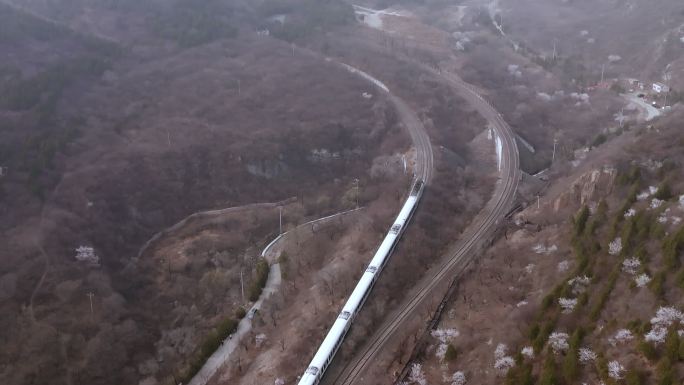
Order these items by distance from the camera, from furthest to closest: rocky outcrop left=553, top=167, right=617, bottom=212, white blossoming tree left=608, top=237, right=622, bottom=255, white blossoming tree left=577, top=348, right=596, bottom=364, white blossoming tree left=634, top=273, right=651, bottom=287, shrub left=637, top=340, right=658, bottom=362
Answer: rocky outcrop left=553, top=167, right=617, bottom=212 → white blossoming tree left=608, top=237, right=622, bottom=255 → white blossoming tree left=634, top=273, right=651, bottom=287 → white blossoming tree left=577, top=348, right=596, bottom=364 → shrub left=637, top=340, right=658, bottom=362

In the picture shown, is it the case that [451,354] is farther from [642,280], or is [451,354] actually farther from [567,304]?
[642,280]

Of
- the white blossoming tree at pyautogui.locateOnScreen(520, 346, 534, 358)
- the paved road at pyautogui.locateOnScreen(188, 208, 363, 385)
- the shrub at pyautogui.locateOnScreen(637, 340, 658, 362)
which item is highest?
the shrub at pyautogui.locateOnScreen(637, 340, 658, 362)

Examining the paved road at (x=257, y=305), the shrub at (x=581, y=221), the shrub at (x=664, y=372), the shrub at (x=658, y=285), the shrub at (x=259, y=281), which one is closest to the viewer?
the shrub at (x=664, y=372)

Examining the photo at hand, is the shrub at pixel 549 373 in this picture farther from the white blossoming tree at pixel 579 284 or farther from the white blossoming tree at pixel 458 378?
the white blossoming tree at pixel 579 284

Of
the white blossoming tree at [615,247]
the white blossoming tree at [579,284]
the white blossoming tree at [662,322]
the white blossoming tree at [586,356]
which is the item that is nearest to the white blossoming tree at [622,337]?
the white blossoming tree at [662,322]

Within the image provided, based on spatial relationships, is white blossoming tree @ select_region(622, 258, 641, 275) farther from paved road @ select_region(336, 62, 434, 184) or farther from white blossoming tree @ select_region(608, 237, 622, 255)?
paved road @ select_region(336, 62, 434, 184)

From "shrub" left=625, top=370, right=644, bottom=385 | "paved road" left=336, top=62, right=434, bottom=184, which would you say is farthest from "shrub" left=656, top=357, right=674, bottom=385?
"paved road" left=336, top=62, right=434, bottom=184
